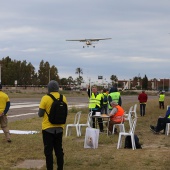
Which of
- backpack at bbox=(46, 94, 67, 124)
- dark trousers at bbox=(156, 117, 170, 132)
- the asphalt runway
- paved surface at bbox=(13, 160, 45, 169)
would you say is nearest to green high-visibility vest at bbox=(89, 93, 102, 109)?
dark trousers at bbox=(156, 117, 170, 132)

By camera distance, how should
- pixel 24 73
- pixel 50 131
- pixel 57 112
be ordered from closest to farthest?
1. pixel 57 112
2. pixel 50 131
3. pixel 24 73

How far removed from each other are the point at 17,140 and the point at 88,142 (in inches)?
96.0

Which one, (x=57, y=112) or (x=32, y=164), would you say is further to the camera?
(x=32, y=164)

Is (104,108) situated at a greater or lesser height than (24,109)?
greater

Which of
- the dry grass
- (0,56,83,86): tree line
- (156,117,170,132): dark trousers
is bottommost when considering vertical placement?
the dry grass

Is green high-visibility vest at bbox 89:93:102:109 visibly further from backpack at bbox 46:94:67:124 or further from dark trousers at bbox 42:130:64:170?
backpack at bbox 46:94:67:124

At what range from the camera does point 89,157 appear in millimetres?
Result: 9492

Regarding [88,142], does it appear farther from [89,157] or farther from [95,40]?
[95,40]

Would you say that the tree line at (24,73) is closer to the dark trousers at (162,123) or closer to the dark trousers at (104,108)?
the dark trousers at (104,108)

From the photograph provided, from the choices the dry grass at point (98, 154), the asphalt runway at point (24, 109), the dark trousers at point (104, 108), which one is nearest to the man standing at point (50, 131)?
the dry grass at point (98, 154)

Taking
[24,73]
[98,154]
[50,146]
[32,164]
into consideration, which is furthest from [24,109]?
[24,73]

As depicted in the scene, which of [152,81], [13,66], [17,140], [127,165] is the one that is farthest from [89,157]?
[152,81]

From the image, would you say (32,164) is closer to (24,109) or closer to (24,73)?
(24,109)

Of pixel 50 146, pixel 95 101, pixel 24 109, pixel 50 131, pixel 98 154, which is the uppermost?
pixel 95 101
